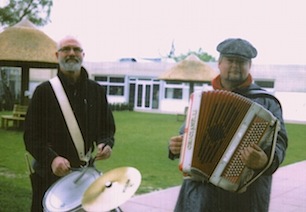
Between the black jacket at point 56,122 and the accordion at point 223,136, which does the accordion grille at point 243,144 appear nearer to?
the accordion at point 223,136

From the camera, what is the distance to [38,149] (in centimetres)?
211

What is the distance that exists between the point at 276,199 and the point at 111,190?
3.36 metres

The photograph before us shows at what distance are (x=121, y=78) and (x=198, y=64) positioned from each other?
2.86m

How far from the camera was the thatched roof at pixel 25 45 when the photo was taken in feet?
29.0

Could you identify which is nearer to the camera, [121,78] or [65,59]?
[65,59]

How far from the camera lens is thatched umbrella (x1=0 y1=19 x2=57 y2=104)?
29.0ft

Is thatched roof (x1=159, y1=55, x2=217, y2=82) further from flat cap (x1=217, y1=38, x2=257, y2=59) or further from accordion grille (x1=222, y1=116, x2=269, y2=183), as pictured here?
accordion grille (x1=222, y1=116, x2=269, y2=183)

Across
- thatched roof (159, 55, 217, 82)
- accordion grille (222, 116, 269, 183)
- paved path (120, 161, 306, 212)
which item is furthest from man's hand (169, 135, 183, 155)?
thatched roof (159, 55, 217, 82)

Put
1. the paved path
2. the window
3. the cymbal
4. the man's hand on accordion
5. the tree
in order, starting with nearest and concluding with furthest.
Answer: the man's hand on accordion, the cymbal, the paved path, the tree, the window

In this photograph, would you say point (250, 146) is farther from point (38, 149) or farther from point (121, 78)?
point (121, 78)

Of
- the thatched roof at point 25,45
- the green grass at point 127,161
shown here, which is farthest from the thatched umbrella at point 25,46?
the green grass at point 127,161

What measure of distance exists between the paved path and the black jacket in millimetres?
1892

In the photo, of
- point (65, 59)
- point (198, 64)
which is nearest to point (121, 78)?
point (198, 64)

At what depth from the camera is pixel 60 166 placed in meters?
2.01
